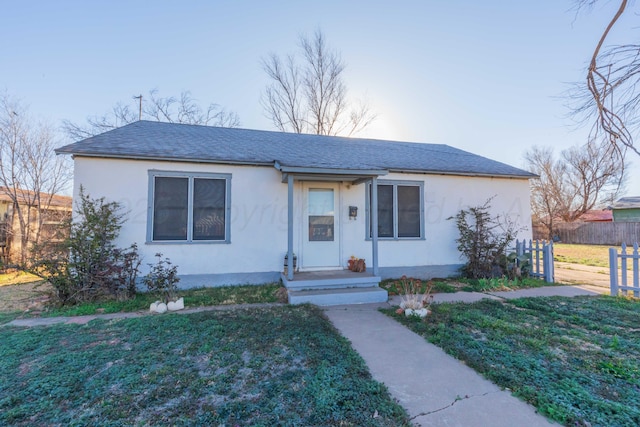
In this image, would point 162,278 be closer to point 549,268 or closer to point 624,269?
point 549,268

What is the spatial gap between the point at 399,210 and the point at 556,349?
462 centimetres

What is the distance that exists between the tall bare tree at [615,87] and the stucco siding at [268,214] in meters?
4.42

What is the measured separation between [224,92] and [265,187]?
10526 mm

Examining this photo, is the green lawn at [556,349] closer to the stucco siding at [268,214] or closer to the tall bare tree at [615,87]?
the tall bare tree at [615,87]

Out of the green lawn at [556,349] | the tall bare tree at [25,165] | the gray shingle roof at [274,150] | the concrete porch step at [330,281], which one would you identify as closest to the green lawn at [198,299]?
the concrete porch step at [330,281]

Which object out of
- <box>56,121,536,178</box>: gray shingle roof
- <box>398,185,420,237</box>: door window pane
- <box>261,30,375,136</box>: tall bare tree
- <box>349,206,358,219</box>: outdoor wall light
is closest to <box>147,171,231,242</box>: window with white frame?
<box>56,121,536,178</box>: gray shingle roof

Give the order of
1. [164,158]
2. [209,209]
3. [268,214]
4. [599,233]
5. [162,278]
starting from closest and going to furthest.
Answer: [162,278] < [164,158] < [209,209] < [268,214] < [599,233]

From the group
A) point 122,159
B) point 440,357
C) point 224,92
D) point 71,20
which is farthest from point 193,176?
point 224,92

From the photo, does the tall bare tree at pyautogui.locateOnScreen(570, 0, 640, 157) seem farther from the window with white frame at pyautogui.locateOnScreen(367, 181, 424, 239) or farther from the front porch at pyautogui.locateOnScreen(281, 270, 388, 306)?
the window with white frame at pyautogui.locateOnScreen(367, 181, 424, 239)

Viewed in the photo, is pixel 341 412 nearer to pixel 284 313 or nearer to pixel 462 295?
pixel 284 313

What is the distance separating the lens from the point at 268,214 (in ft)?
22.7

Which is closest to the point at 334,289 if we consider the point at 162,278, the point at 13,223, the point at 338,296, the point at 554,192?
the point at 338,296

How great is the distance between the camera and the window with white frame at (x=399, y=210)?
755cm

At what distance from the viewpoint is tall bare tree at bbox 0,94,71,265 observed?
9.91 meters
